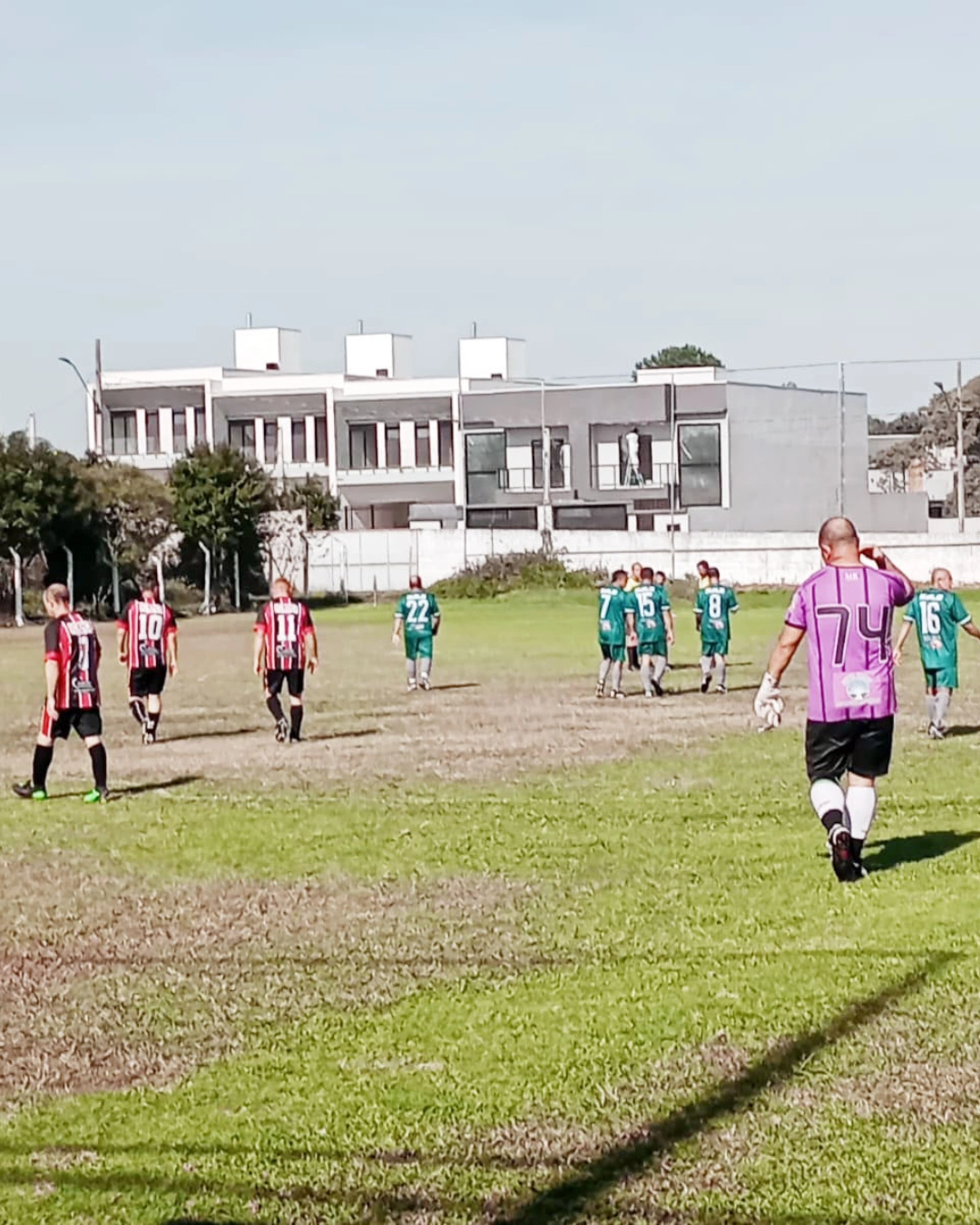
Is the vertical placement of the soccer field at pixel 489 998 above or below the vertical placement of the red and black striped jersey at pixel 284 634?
below

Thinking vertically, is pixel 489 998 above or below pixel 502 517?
below

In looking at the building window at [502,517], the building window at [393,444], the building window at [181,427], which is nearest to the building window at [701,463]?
the building window at [502,517]

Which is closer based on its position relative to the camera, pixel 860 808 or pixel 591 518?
pixel 860 808

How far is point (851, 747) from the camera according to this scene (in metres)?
10.9

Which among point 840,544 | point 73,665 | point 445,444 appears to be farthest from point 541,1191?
point 445,444

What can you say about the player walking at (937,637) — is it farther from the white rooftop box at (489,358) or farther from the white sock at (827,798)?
the white rooftop box at (489,358)

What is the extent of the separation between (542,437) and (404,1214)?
76687 mm

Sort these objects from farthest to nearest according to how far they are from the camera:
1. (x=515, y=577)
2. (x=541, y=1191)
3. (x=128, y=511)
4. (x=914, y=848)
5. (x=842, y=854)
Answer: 1. (x=515, y=577)
2. (x=128, y=511)
3. (x=914, y=848)
4. (x=842, y=854)
5. (x=541, y=1191)

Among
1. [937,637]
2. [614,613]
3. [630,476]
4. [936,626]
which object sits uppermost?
[630,476]

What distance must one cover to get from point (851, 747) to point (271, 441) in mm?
78655

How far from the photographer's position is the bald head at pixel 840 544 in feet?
35.9

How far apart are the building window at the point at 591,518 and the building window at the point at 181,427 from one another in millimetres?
18299

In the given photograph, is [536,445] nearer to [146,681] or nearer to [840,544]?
[146,681]

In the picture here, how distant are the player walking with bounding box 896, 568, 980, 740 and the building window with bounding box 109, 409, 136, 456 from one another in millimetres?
72518
